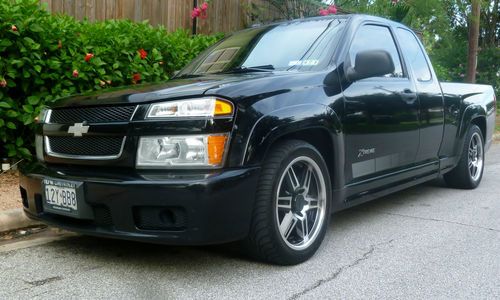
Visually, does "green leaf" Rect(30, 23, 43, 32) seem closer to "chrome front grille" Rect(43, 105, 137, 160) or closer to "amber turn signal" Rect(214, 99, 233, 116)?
"chrome front grille" Rect(43, 105, 137, 160)

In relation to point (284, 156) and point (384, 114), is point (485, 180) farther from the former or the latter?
point (284, 156)

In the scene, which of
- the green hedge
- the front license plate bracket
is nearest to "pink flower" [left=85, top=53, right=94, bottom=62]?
the green hedge

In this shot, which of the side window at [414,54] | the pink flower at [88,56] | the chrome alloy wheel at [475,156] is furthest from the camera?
the chrome alloy wheel at [475,156]

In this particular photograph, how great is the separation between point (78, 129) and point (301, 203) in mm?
1499

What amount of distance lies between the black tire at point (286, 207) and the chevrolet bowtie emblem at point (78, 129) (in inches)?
44.1

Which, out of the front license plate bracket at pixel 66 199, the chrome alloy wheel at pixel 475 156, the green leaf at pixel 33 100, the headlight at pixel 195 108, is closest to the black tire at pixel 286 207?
the headlight at pixel 195 108

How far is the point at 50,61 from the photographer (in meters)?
5.31

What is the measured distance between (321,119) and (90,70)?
2.92 m

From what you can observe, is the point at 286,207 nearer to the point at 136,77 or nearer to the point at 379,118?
the point at 379,118

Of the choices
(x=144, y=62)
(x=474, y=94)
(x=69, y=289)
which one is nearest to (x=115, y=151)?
(x=69, y=289)

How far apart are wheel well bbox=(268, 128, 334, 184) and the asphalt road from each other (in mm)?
634

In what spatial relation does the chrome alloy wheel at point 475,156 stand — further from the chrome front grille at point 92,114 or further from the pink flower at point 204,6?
the chrome front grille at point 92,114

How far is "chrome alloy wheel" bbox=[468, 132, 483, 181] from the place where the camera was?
6244mm

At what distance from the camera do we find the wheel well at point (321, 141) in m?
3.62
